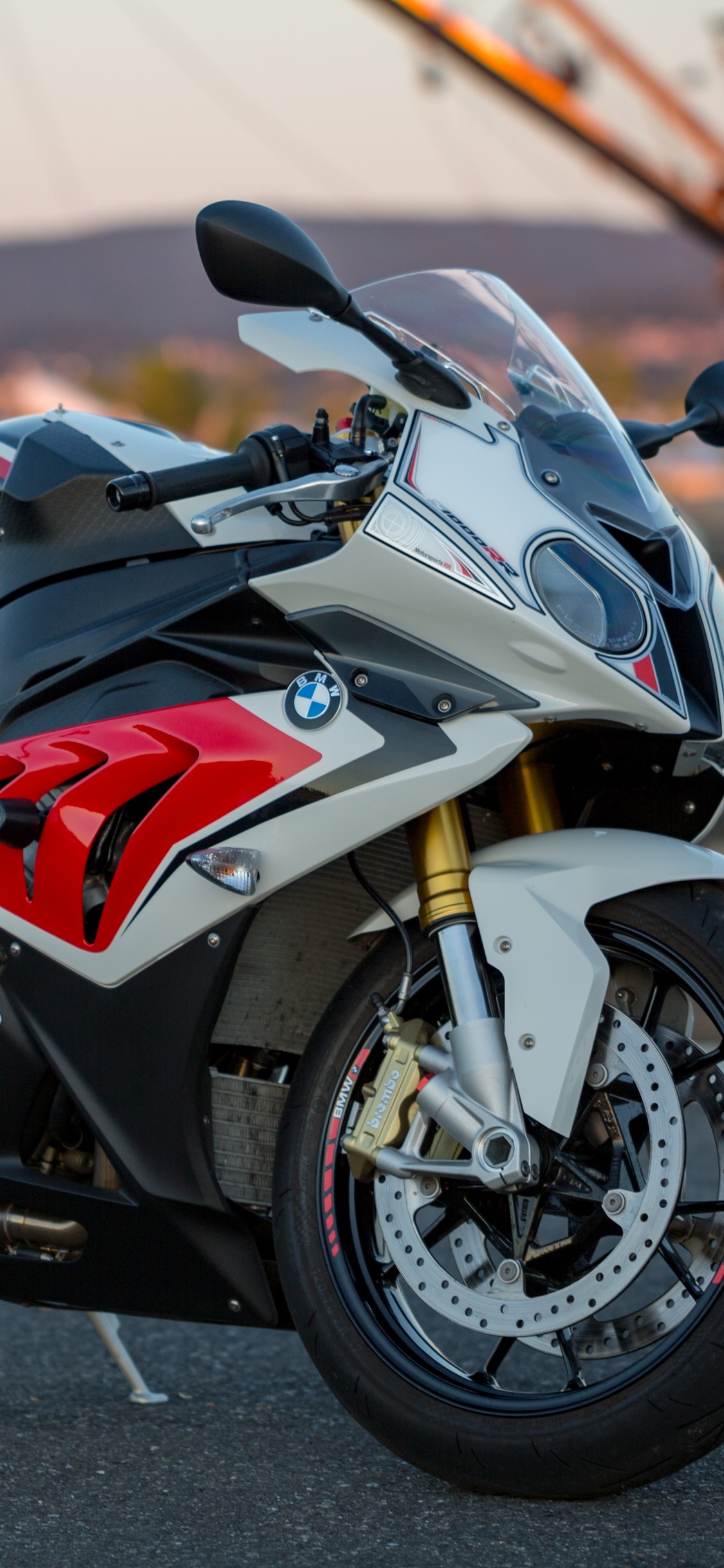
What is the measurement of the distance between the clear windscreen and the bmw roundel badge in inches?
16.0

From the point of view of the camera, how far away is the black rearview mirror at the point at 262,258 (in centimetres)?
203

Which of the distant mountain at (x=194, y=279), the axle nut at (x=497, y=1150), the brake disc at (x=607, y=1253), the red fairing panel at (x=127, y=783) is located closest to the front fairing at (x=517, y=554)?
the red fairing panel at (x=127, y=783)

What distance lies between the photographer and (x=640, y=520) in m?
2.26

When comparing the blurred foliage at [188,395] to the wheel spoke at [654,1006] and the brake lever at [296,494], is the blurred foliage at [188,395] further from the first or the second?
the wheel spoke at [654,1006]

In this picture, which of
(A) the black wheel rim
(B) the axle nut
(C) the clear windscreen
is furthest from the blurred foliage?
(B) the axle nut

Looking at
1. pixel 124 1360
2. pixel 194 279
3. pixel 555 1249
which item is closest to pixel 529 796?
pixel 555 1249

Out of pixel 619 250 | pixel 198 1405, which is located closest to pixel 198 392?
pixel 198 1405

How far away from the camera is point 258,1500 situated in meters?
2.27

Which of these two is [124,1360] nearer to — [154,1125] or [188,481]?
[154,1125]

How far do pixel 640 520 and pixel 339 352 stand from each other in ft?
1.66

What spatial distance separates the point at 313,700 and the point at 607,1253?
0.85 metres

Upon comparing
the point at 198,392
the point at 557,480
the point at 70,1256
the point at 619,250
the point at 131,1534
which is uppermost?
the point at 619,250

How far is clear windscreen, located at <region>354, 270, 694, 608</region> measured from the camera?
7.34 ft

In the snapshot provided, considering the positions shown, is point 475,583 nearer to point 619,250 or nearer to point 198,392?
point 198,392
